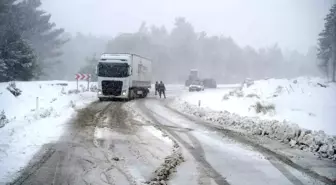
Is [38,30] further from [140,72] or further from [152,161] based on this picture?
[152,161]

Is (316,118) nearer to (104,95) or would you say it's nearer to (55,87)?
(104,95)

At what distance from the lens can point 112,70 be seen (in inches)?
1076

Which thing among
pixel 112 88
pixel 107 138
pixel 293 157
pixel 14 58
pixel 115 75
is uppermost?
pixel 14 58

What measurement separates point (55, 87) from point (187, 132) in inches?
960

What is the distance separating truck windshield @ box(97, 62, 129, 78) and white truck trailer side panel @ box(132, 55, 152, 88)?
1762 mm

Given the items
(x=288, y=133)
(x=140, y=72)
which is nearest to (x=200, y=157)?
(x=288, y=133)

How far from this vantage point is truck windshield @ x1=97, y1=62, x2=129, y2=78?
1073 inches

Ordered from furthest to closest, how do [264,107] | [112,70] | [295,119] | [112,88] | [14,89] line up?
[112,70] → [112,88] → [14,89] → [264,107] → [295,119]

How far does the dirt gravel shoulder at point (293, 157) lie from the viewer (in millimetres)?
7465

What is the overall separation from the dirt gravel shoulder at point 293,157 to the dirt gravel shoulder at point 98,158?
294 cm

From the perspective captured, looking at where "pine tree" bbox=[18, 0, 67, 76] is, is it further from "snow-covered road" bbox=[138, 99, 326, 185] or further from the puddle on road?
"snow-covered road" bbox=[138, 99, 326, 185]

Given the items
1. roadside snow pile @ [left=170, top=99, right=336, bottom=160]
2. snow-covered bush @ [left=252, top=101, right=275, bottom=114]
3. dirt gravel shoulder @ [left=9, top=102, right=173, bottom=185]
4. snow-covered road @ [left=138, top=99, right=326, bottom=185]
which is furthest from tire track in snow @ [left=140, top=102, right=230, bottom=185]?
snow-covered bush @ [left=252, top=101, right=275, bottom=114]

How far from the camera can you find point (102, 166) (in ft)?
24.8

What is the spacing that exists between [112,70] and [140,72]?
534 cm
